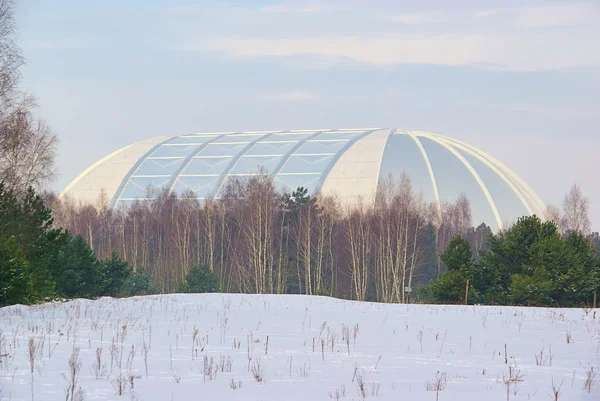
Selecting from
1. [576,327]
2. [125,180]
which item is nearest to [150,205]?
[125,180]

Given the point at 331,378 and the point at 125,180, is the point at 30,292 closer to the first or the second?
the point at 331,378

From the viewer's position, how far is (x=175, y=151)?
8506 centimetres

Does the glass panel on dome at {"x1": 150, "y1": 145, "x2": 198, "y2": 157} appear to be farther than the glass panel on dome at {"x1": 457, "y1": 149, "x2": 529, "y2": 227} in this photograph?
Yes

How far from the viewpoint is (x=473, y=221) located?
7350 centimetres

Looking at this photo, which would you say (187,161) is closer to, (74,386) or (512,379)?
(512,379)

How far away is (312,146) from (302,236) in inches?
1058

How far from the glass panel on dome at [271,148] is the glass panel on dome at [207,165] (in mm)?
2695

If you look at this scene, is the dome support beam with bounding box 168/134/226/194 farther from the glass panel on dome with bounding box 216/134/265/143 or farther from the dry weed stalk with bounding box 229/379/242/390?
the dry weed stalk with bounding box 229/379/242/390

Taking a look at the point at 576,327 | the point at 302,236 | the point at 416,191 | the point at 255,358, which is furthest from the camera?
the point at 416,191

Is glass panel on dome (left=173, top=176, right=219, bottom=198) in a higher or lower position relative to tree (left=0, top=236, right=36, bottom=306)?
higher

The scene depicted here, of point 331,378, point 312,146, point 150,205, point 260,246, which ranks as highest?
point 312,146

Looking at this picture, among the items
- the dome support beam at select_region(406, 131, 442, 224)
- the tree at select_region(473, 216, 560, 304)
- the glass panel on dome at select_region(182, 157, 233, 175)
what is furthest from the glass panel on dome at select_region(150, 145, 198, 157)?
the tree at select_region(473, 216, 560, 304)

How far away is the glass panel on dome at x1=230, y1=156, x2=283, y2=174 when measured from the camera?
A: 75.4m

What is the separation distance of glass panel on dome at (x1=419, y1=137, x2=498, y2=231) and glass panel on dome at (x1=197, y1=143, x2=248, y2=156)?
689 inches
